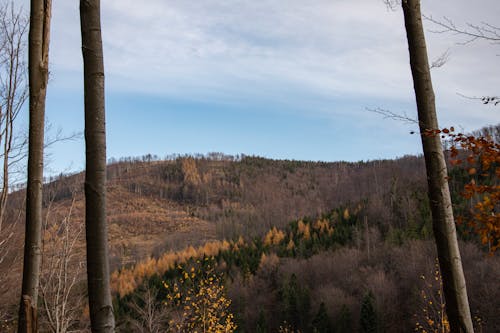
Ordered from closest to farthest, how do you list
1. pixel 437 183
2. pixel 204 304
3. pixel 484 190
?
pixel 484 190
pixel 437 183
pixel 204 304

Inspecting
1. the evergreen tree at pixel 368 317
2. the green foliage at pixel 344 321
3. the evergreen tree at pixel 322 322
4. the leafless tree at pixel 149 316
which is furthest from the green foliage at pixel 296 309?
the leafless tree at pixel 149 316

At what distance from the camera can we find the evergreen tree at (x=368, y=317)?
35.7 meters

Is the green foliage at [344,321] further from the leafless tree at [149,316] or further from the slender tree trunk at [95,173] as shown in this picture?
the slender tree trunk at [95,173]

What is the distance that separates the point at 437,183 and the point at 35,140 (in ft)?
13.1

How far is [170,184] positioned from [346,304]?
15546 cm

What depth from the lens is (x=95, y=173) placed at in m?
2.89

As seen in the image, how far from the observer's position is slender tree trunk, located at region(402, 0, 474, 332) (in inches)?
144

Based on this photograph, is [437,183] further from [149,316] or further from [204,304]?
[149,316]

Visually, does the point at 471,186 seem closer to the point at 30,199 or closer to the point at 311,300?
the point at 30,199

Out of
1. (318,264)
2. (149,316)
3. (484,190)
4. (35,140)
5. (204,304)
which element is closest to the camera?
(484,190)

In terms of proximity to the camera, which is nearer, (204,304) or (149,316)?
(204,304)

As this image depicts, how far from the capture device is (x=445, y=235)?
375cm

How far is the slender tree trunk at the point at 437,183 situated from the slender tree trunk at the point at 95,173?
2594 mm

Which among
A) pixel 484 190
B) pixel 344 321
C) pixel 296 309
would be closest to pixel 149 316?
pixel 484 190
